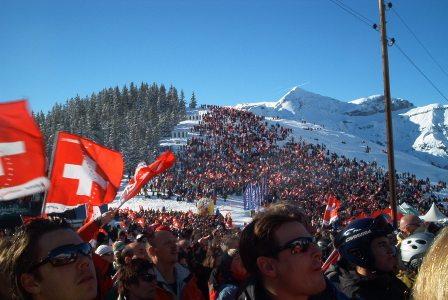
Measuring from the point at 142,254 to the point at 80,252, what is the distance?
259 centimetres

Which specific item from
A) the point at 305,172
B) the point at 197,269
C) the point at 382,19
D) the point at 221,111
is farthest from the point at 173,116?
the point at 197,269

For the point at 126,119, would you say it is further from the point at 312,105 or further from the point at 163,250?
the point at 312,105

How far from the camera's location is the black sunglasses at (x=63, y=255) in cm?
218

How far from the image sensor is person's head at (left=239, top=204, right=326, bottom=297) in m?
2.12

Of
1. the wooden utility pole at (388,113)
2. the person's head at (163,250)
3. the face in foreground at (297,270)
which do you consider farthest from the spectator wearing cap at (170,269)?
the wooden utility pole at (388,113)

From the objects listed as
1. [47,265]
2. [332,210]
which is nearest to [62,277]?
[47,265]

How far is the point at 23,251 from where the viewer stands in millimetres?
2174

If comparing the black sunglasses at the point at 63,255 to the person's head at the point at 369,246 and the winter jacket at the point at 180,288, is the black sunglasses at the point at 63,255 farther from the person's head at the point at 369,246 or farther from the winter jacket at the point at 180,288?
the person's head at the point at 369,246

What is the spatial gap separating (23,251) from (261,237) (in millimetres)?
1248

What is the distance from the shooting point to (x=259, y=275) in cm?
223

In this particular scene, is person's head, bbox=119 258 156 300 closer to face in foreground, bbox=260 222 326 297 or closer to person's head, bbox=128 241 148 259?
person's head, bbox=128 241 148 259

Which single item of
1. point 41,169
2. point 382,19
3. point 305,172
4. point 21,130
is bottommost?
point 305,172

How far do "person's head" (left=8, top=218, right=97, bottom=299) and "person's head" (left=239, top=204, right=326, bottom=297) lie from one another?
89 cm

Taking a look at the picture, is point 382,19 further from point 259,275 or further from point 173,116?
point 173,116
